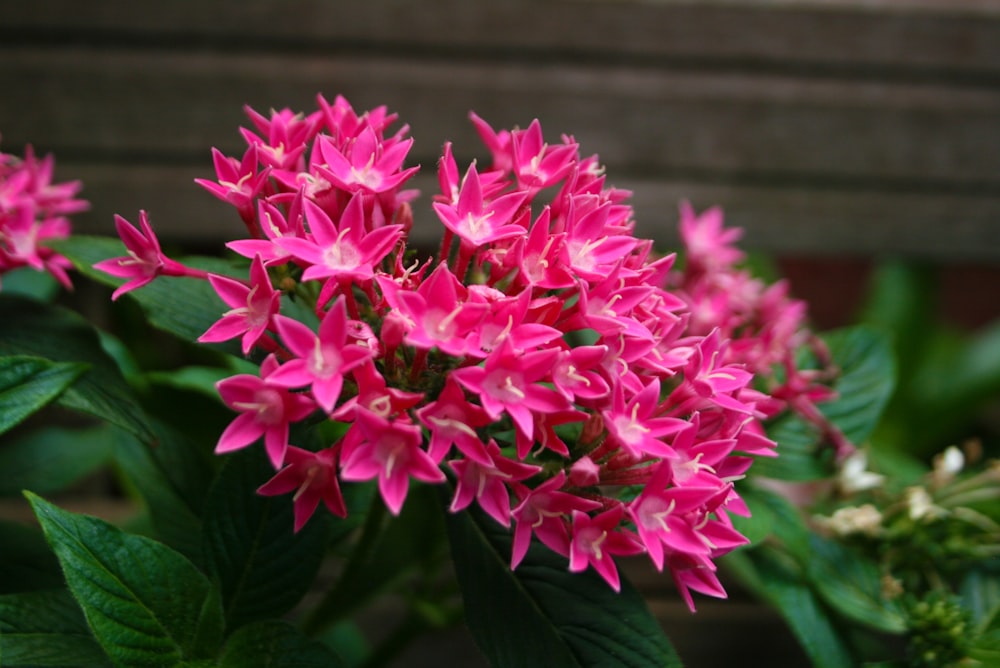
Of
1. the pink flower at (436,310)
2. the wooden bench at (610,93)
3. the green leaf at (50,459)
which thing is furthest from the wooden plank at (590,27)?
the pink flower at (436,310)

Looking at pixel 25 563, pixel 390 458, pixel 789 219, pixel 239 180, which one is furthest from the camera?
pixel 789 219

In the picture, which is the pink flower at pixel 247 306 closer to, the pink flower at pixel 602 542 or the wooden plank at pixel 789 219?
the pink flower at pixel 602 542

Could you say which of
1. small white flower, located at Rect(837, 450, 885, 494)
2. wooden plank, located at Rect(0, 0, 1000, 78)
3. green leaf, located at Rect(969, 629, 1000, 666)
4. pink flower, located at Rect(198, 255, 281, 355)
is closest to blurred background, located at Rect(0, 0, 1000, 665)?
wooden plank, located at Rect(0, 0, 1000, 78)

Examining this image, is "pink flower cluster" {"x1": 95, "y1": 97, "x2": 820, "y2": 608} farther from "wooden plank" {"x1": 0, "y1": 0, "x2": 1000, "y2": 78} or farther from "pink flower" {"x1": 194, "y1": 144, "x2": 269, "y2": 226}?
"wooden plank" {"x1": 0, "y1": 0, "x2": 1000, "y2": 78}

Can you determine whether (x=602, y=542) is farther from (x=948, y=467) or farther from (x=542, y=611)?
(x=948, y=467)

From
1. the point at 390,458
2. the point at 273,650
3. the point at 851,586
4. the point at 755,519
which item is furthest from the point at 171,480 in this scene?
the point at 851,586
